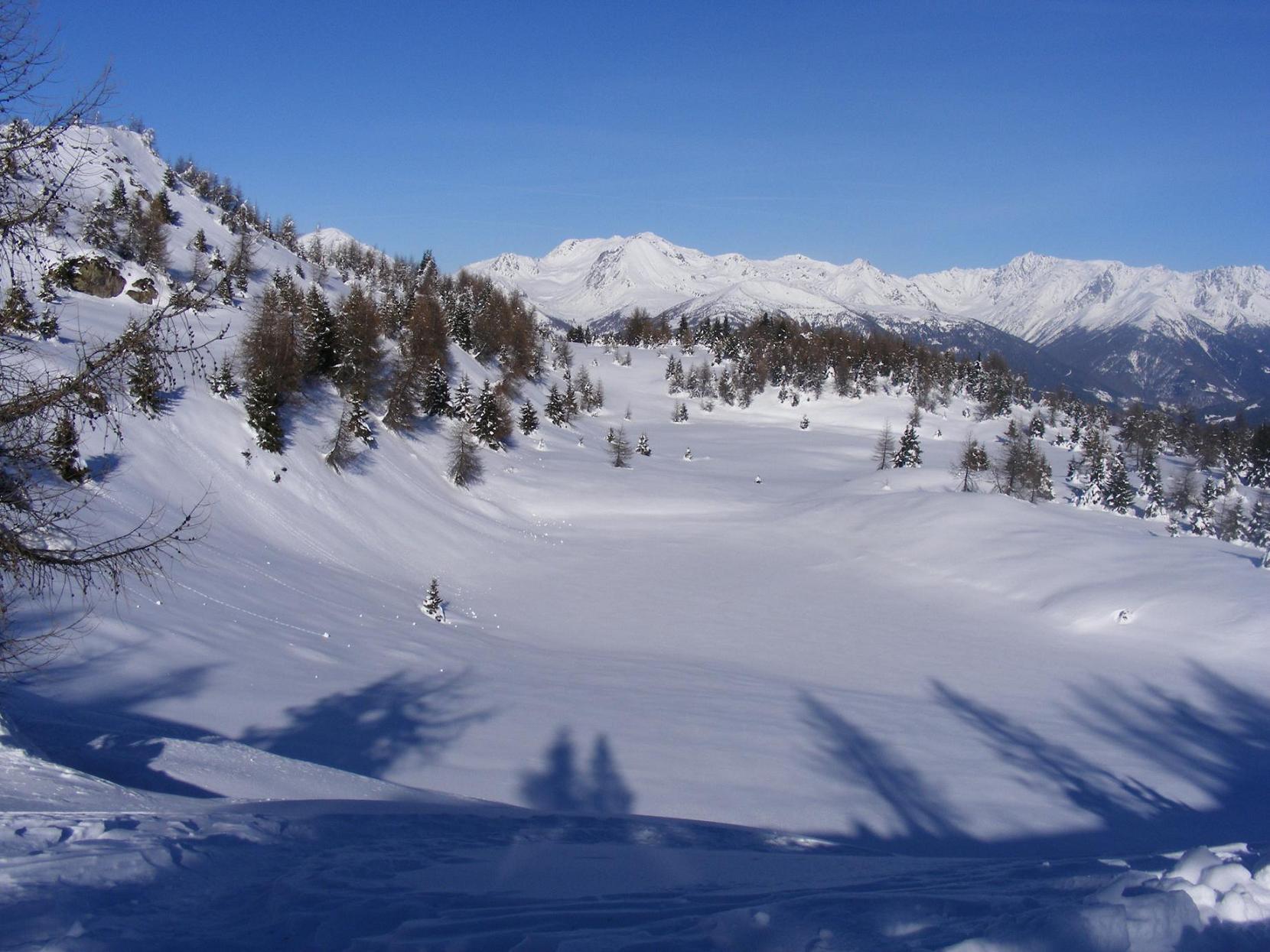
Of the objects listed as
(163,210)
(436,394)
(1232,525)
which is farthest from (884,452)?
(163,210)

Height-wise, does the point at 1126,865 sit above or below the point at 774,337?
below

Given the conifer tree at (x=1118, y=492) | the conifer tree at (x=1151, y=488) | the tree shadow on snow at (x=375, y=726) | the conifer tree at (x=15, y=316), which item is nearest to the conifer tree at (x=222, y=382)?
the tree shadow on snow at (x=375, y=726)

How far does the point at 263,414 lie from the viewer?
30.1 metres

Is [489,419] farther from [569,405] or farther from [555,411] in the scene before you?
[569,405]

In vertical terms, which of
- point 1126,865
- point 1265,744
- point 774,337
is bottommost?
point 1265,744

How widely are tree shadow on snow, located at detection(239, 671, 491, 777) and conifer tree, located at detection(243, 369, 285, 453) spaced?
2004cm

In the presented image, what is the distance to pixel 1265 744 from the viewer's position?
15.7 meters

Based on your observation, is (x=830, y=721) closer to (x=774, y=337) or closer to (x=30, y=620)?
(x=30, y=620)

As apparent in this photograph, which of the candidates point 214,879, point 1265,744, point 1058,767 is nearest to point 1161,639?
point 1265,744

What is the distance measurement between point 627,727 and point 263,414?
24737mm

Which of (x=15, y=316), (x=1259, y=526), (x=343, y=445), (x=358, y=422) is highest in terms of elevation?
(x=15, y=316)

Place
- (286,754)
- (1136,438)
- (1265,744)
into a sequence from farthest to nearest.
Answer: (1136,438) → (1265,744) → (286,754)

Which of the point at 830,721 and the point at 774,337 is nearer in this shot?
the point at 830,721

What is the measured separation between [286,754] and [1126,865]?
942 centimetres
